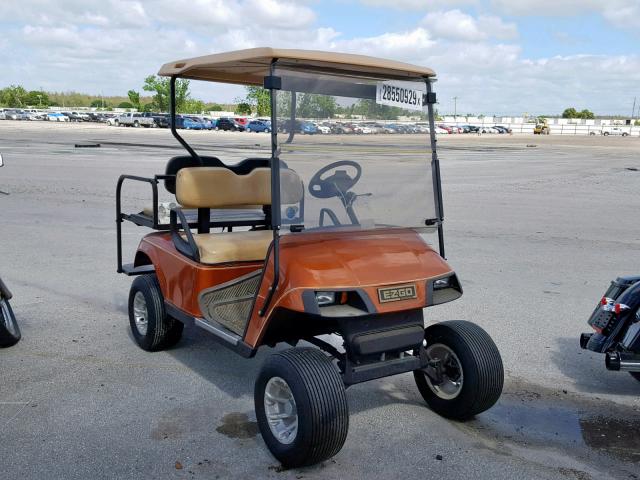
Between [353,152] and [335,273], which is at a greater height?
[353,152]

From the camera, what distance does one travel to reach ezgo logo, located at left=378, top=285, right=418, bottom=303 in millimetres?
3268

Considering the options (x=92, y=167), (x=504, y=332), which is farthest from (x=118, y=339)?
(x=92, y=167)

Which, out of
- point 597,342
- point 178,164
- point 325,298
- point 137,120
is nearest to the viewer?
point 325,298

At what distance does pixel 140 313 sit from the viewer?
4906 mm

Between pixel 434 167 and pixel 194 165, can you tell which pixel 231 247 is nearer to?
pixel 194 165

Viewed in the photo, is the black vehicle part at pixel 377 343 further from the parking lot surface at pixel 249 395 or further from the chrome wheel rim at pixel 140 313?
the chrome wheel rim at pixel 140 313

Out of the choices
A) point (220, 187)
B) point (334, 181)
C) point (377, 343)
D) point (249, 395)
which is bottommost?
point (249, 395)

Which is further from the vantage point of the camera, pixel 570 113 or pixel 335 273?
pixel 570 113

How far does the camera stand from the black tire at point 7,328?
4.74 m

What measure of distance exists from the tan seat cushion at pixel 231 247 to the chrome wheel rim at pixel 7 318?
1488mm

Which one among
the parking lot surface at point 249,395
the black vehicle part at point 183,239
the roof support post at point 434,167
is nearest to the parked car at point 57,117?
the parking lot surface at point 249,395

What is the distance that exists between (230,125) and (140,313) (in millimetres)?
54059

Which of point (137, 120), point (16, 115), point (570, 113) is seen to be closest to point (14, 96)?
point (16, 115)

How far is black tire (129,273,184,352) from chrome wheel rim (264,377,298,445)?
1.54 metres
